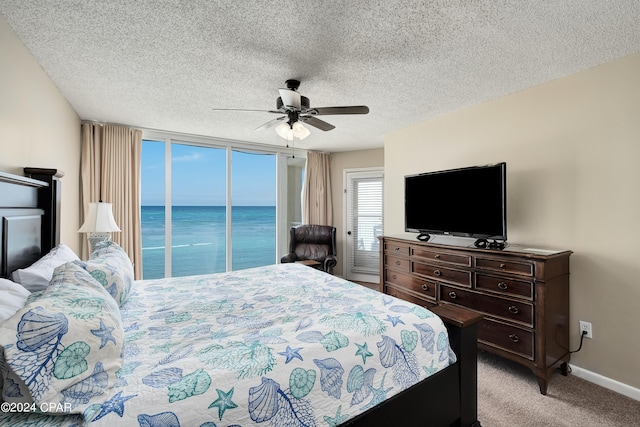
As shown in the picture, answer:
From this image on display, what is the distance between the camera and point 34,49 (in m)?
1.98

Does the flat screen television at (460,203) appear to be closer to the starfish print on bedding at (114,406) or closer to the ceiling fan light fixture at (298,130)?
the ceiling fan light fixture at (298,130)

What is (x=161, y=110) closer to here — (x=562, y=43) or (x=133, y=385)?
(x=133, y=385)

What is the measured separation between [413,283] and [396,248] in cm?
46

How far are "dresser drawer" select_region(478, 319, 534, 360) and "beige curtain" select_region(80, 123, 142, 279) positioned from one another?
13.7 feet

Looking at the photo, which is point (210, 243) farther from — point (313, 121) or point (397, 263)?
point (313, 121)

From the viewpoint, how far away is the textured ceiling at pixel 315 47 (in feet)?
5.29

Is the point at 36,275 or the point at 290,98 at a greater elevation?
the point at 290,98

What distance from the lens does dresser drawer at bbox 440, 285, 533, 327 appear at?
86.7 inches

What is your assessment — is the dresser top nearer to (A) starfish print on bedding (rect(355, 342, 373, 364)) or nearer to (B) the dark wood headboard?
(A) starfish print on bedding (rect(355, 342, 373, 364))

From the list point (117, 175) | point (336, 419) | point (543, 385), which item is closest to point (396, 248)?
point (543, 385)

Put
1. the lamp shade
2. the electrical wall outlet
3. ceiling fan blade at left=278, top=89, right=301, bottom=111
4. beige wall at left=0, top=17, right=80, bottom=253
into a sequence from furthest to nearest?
the lamp shade
the electrical wall outlet
ceiling fan blade at left=278, top=89, right=301, bottom=111
beige wall at left=0, top=17, right=80, bottom=253

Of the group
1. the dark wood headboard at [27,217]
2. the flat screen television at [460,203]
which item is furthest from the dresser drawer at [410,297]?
the dark wood headboard at [27,217]

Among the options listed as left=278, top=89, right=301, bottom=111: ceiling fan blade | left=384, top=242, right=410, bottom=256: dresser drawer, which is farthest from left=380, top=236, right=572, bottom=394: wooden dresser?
left=278, top=89, right=301, bottom=111: ceiling fan blade

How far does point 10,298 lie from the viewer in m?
1.08
